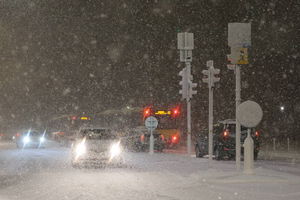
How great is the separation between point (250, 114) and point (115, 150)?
640 cm

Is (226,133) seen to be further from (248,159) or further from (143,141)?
(143,141)

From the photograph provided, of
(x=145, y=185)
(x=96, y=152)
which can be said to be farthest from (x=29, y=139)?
(x=145, y=185)

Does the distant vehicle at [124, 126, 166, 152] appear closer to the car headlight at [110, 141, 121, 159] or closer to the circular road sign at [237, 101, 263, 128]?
the car headlight at [110, 141, 121, 159]

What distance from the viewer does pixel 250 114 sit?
48.7ft

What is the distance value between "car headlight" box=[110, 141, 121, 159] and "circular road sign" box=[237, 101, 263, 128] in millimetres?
6134

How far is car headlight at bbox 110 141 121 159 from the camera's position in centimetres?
1959

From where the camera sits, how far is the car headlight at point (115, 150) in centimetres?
1959

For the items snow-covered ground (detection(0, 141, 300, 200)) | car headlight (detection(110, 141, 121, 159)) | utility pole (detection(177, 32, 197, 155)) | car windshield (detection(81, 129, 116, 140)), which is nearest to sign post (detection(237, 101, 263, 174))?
snow-covered ground (detection(0, 141, 300, 200))

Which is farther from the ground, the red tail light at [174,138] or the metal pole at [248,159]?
the red tail light at [174,138]

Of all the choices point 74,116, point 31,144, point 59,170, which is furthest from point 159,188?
point 74,116

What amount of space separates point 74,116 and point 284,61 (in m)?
25.4

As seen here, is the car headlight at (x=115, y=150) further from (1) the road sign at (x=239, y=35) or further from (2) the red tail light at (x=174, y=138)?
(2) the red tail light at (x=174, y=138)

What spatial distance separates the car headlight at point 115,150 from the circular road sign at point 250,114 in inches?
241

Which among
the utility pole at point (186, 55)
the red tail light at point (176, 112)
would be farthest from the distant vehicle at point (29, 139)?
the utility pole at point (186, 55)
